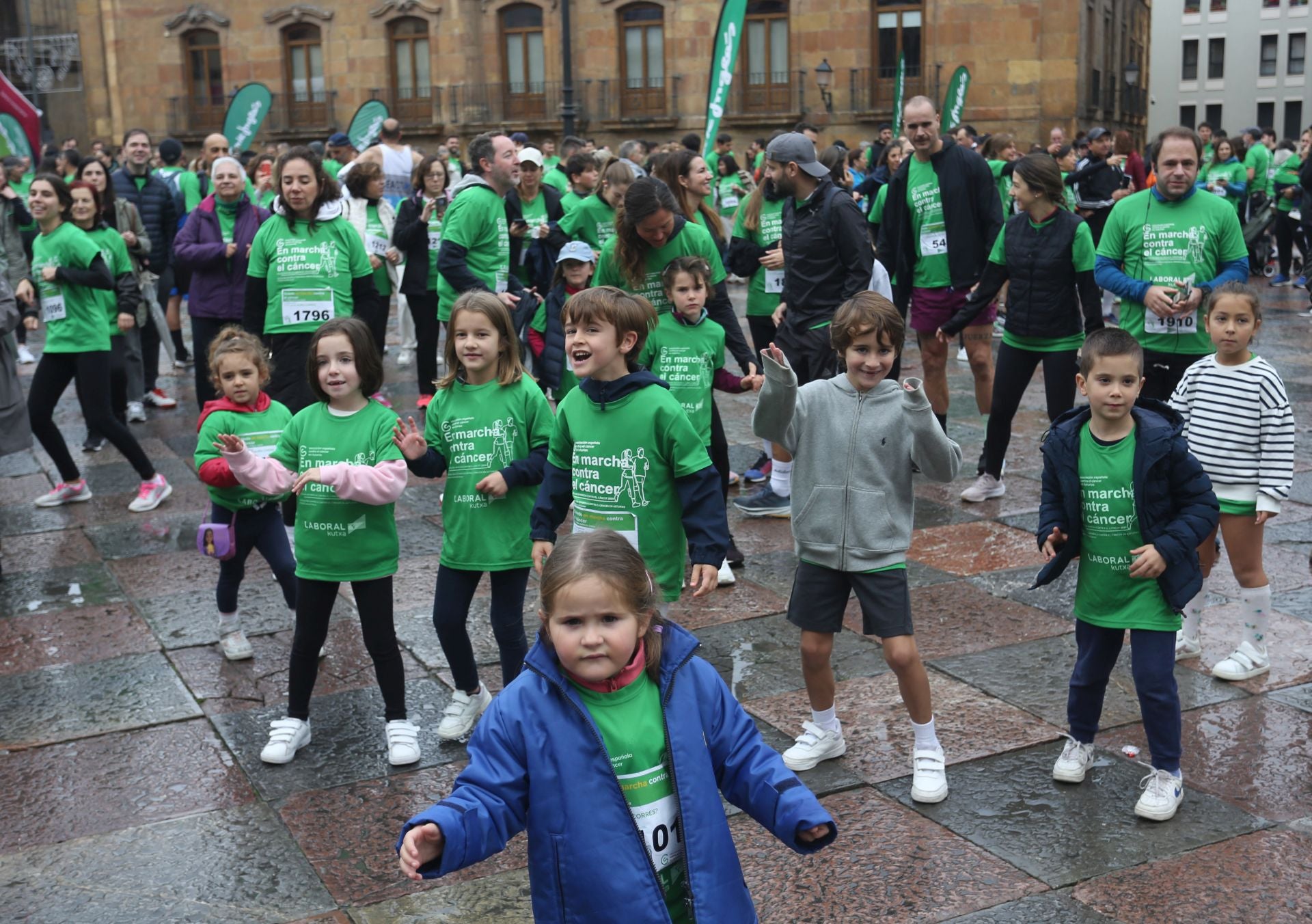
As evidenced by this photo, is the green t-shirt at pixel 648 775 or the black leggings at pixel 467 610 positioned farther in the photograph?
the black leggings at pixel 467 610

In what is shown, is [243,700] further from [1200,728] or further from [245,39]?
[245,39]

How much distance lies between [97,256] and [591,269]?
10.0 feet

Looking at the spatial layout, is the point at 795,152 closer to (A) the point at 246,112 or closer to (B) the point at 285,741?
(B) the point at 285,741

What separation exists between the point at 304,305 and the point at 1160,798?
474 cm

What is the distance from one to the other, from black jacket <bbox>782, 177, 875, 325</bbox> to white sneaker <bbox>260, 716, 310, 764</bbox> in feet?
11.3

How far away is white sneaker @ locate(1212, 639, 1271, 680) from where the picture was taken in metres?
4.93

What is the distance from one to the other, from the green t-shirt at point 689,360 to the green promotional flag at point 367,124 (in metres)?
13.2

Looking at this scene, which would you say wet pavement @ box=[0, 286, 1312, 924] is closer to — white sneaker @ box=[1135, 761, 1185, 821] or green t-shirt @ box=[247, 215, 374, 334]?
white sneaker @ box=[1135, 761, 1185, 821]

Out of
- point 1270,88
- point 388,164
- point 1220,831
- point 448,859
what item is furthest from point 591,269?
point 1270,88

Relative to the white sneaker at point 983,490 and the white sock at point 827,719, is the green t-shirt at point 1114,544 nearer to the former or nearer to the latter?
the white sock at point 827,719

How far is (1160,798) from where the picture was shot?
3.89 m

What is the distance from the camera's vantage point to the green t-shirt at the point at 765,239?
26.1ft

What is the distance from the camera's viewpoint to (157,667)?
18.1 feet

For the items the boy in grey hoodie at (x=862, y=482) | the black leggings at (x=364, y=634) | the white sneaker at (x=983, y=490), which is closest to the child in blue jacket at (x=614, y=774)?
the boy in grey hoodie at (x=862, y=482)
